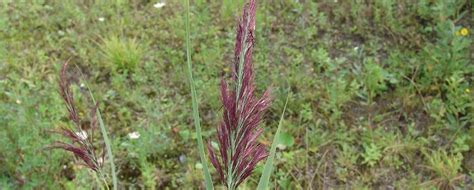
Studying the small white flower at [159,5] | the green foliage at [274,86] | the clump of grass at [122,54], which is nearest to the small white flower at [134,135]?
the green foliage at [274,86]

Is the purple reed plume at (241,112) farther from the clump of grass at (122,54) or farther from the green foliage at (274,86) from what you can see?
the clump of grass at (122,54)

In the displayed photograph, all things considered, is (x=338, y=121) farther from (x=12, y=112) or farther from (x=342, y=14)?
(x=12, y=112)

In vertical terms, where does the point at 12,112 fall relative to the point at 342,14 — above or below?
below

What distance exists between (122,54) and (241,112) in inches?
102

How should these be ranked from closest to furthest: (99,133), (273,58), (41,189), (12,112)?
1. (41,189)
2. (12,112)
3. (99,133)
4. (273,58)

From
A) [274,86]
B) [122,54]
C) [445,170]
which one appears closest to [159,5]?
[122,54]

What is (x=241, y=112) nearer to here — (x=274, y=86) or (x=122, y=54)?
(x=274, y=86)

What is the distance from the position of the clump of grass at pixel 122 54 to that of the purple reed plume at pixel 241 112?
98.4 inches

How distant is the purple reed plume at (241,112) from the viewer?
88 centimetres

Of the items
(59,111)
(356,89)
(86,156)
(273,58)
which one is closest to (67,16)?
(59,111)

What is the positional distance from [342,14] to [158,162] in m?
1.76

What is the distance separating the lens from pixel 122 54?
3.37 meters

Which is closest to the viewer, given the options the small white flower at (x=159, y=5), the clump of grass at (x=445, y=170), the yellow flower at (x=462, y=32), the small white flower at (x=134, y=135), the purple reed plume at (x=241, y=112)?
the purple reed plume at (x=241, y=112)

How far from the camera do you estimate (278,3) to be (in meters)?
3.91
